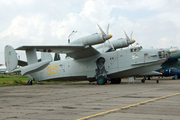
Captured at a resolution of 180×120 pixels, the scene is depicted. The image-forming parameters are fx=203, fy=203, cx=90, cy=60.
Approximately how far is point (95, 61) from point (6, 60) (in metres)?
9.11

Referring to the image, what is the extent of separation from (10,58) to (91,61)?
839 cm

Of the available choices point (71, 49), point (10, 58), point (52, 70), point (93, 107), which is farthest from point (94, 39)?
point (93, 107)

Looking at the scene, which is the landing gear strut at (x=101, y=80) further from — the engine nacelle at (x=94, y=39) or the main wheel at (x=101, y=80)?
the engine nacelle at (x=94, y=39)

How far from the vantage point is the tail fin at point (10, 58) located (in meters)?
19.5

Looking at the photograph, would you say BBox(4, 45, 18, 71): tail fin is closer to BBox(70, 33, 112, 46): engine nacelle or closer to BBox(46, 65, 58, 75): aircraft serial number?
BBox(46, 65, 58, 75): aircraft serial number

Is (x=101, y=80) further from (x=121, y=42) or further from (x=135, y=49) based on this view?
(x=121, y=42)

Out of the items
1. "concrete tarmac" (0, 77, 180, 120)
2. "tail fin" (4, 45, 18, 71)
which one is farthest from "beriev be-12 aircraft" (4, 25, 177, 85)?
"concrete tarmac" (0, 77, 180, 120)

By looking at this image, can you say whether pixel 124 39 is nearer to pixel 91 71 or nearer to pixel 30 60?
pixel 91 71

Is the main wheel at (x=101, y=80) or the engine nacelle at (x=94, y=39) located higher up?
the engine nacelle at (x=94, y=39)

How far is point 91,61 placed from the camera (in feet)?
73.9

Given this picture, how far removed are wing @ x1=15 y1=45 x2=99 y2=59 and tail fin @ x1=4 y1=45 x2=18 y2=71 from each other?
1067 millimetres

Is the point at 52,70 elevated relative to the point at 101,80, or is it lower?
elevated

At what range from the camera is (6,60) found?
1980 cm

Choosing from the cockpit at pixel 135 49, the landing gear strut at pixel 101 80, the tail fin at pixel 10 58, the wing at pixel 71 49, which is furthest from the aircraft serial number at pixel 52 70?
the cockpit at pixel 135 49
